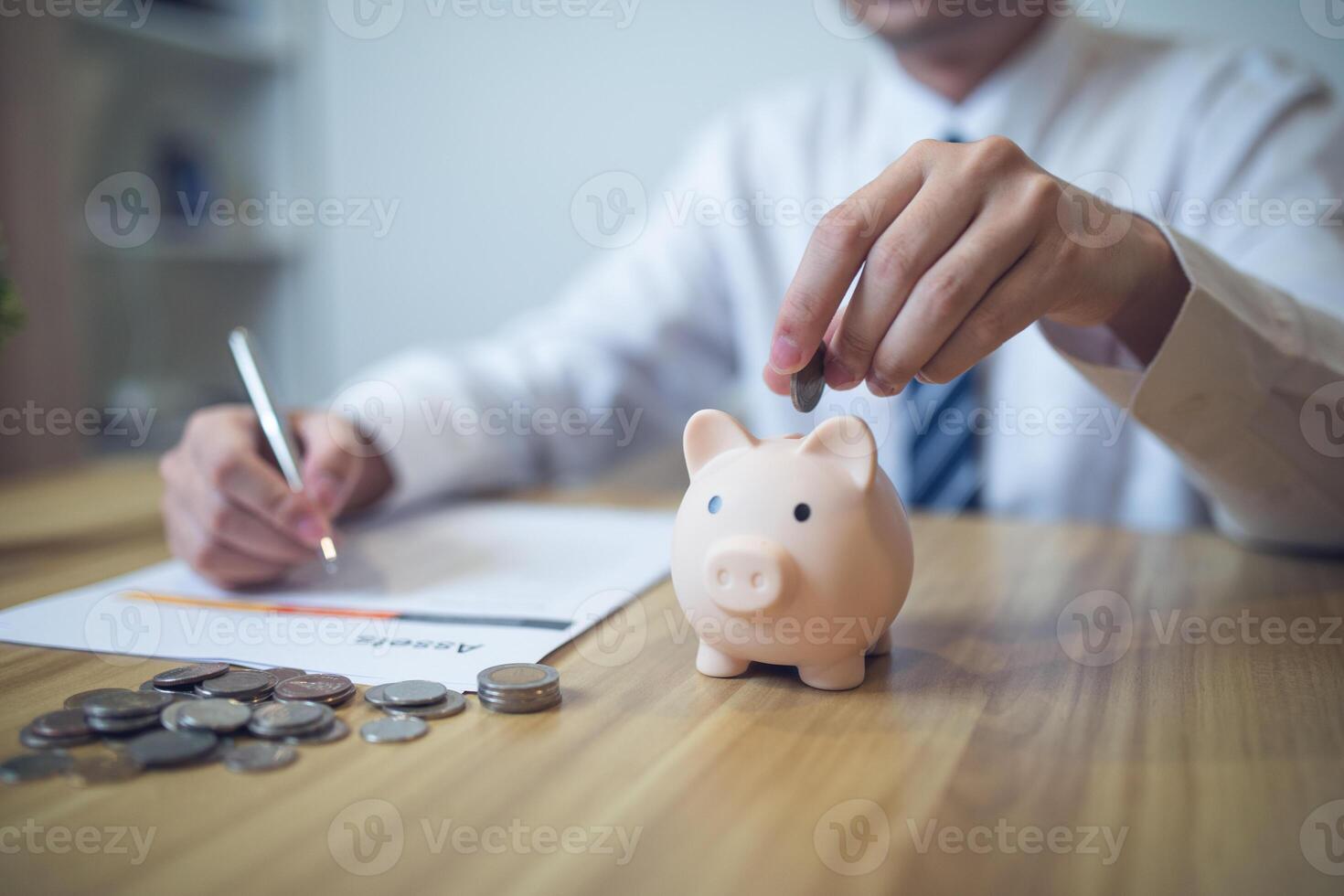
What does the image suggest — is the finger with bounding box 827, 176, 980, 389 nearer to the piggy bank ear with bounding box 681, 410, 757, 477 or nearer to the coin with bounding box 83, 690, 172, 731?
the piggy bank ear with bounding box 681, 410, 757, 477

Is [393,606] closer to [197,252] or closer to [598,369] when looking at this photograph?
[598,369]

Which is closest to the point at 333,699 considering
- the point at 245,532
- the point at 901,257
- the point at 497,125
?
the point at 245,532

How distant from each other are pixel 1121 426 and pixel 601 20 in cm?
167

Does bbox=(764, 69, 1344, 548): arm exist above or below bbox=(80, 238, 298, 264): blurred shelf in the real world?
below

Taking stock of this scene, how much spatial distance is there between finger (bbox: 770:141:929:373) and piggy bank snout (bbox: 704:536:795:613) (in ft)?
0.47

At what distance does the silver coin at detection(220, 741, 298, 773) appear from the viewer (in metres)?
0.53

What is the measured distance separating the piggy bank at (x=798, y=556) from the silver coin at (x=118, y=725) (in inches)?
13.2

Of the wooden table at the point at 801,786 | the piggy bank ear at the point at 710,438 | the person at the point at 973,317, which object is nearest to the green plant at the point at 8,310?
the person at the point at 973,317

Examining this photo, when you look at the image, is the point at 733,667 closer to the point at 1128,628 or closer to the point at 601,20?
the point at 1128,628

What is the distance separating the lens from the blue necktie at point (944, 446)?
146 cm

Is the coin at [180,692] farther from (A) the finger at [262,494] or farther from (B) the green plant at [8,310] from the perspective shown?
(B) the green plant at [8,310]

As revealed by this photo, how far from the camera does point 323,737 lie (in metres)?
0.57

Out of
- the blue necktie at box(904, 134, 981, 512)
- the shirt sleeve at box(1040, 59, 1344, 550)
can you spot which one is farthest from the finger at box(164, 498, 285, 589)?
the blue necktie at box(904, 134, 981, 512)

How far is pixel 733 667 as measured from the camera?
67 centimetres
